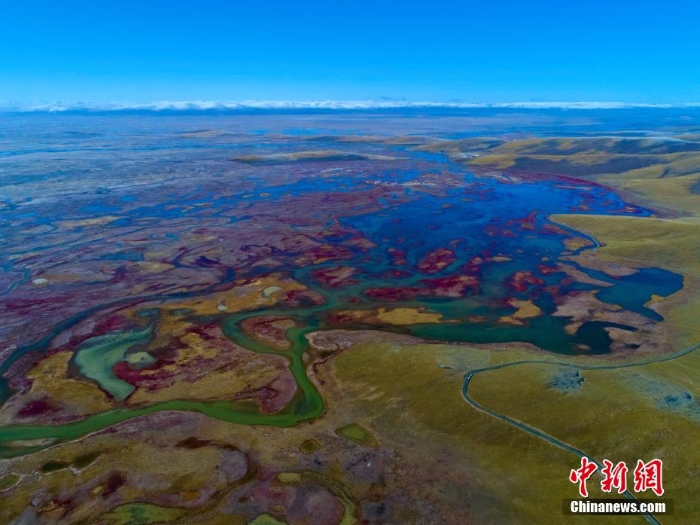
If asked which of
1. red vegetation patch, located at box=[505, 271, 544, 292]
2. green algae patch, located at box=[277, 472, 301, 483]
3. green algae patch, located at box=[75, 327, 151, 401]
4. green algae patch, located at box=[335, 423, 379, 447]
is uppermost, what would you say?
red vegetation patch, located at box=[505, 271, 544, 292]

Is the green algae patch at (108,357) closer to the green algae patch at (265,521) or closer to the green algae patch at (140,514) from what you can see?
the green algae patch at (140,514)

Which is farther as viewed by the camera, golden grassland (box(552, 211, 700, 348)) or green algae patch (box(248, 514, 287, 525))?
golden grassland (box(552, 211, 700, 348))

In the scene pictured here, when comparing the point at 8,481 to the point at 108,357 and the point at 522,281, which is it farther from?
the point at 522,281

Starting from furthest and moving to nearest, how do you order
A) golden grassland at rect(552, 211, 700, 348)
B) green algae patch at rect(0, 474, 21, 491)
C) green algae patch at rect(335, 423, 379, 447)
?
golden grassland at rect(552, 211, 700, 348) < green algae patch at rect(335, 423, 379, 447) < green algae patch at rect(0, 474, 21, 491)

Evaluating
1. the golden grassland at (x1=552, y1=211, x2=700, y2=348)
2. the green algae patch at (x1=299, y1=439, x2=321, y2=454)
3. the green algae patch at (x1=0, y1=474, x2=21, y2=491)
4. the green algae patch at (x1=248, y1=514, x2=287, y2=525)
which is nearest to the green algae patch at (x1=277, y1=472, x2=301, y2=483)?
the green algae patch at (x1=299, y1=439, x2=321, y2=454)

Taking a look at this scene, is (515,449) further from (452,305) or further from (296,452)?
(452,305)

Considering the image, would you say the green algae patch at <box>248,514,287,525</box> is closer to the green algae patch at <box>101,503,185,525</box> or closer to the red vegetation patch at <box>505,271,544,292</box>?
the green algae patch at <box>101,503,185,525</box>
